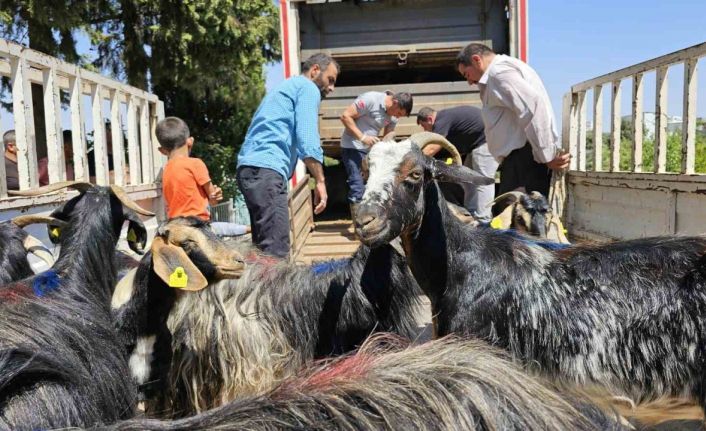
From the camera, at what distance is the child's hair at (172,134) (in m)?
5.28

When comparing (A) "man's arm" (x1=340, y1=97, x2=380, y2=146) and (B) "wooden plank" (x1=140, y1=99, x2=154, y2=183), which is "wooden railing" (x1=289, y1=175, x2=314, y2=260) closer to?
(A) "man's arm" (x1=340, y1=97, x2=380, y2=146)

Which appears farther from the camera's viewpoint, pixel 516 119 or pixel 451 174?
pixel 516 119

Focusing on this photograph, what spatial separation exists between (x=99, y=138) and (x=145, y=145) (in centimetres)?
137

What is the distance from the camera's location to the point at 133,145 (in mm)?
6828

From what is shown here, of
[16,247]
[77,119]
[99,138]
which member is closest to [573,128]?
[99,138]

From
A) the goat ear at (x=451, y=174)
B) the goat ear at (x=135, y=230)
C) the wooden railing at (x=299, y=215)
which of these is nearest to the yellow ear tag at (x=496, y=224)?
the goat ear at (x=451, y=174)

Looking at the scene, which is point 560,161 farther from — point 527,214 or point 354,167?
point 354,167

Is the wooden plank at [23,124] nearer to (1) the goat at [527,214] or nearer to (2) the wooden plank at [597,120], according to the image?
(1) the goat at [527,214]

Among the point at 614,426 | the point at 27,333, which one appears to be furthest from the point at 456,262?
the point at 27,333

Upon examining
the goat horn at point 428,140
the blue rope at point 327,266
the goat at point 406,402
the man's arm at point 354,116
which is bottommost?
the blue rope at point 327,266

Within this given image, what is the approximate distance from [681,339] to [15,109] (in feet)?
14.9

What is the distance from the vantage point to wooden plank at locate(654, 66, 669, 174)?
4.87m

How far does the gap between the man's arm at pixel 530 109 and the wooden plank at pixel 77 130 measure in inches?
145

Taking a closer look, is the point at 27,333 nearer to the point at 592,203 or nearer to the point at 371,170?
the point at 371,170
